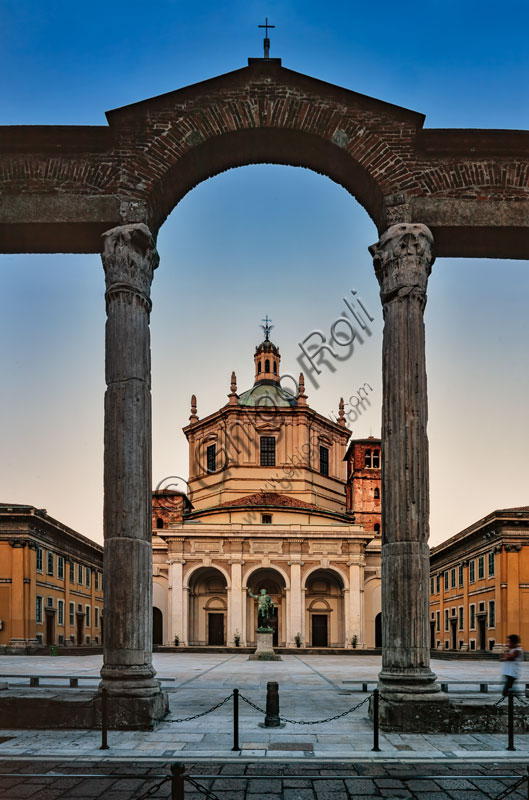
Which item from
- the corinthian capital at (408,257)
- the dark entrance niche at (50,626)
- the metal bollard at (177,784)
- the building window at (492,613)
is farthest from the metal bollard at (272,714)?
the dark entrance niche at (50,626)

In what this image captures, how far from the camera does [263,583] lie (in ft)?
211

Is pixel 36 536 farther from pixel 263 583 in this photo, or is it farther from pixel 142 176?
pixel 142 176

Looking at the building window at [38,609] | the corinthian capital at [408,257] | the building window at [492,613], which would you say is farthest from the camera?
the building window at [492,613]

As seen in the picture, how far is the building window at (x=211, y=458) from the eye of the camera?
2685 inches

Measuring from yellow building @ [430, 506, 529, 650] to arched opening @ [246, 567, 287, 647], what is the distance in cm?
1210

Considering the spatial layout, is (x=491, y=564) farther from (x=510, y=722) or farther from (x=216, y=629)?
(x=510, y=722)

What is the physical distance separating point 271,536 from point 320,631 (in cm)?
886

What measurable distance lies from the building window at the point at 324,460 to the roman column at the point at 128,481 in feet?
186

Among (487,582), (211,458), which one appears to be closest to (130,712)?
(487,582)

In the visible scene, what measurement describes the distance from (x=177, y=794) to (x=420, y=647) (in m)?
6.75

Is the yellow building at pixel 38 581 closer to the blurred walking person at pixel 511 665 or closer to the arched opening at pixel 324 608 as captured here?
the arched opening at pixel 324 608

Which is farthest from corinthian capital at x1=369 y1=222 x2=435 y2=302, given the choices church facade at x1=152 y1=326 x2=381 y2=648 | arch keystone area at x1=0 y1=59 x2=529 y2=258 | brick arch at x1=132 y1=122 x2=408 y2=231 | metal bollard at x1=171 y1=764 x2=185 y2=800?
church facade at x1=152 y1=326 x2=381 y2=648

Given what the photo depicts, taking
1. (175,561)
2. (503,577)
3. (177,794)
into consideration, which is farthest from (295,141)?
(175,561)

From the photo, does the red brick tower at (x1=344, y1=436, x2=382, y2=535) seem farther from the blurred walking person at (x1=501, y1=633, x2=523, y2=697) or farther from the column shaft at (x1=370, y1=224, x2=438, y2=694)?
the column shaft at (x1=370, y1=224, x2=438, y2=694)
